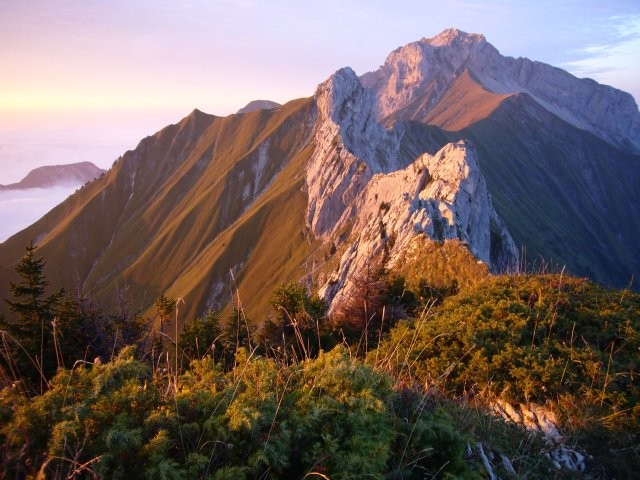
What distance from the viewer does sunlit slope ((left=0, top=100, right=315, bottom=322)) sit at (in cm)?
11331

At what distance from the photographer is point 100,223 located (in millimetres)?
155500

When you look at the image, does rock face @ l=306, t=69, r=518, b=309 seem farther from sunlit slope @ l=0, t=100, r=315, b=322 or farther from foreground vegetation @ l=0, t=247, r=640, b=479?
sunlit slope @ l=0, t=100, r=315, b=322

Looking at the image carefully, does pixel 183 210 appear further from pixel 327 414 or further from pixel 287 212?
pixel 327 414

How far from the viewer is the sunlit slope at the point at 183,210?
113312mm

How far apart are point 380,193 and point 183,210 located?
8388 centimetres

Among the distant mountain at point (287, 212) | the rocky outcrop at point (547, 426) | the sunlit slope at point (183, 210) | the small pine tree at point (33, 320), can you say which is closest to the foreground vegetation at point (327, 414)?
the rocky outcrop at point (547, 426)

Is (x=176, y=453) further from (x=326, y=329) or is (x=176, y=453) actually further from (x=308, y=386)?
(x=326, y=329)

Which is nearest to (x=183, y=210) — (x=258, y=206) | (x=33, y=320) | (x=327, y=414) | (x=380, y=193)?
(x=258, y=206)

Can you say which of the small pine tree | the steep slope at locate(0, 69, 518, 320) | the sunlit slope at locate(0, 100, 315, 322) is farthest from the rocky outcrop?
the sunlit slope at locate(0, 100, 315, 322)

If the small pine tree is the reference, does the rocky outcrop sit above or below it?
below

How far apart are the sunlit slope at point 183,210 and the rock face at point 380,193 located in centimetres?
1176

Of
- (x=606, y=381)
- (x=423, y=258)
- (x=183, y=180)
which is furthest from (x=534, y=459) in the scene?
(x=183, y=180)

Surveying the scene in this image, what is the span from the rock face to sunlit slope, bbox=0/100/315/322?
38.6 ft

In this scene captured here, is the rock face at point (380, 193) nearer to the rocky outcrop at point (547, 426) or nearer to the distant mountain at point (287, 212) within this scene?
the distant mountain at point (287, 212)
